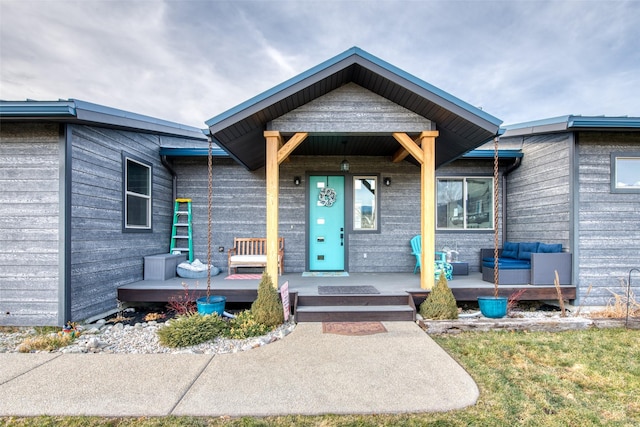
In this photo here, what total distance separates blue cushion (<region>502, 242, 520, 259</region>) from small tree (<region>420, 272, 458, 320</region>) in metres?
2.57

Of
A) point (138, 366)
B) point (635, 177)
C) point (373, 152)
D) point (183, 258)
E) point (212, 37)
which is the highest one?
point (212, 37)

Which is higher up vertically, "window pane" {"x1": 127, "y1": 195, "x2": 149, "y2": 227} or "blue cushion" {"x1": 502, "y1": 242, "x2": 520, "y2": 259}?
"window pane" {"x1": 127, "y1": 195, "x2": 149, "y2": 227}

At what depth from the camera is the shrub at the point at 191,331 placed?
3912mm

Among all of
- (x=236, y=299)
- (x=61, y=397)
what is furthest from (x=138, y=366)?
(x=236, y=299)

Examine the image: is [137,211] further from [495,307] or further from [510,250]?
[510,250]

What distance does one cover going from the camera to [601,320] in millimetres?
4594

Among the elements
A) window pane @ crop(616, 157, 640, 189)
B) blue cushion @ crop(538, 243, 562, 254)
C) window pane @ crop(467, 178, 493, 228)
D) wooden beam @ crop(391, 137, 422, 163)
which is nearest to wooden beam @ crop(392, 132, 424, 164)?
wooden beam @ crop(391, 137, 422, 163)

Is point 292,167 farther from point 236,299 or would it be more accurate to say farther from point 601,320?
point 601,320

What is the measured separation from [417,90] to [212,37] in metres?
9.70

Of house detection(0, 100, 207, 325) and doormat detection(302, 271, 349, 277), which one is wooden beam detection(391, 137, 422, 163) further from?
house detection(0, 100, 207, 325)

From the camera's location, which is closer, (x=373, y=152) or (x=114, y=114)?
(x=114, y=114)

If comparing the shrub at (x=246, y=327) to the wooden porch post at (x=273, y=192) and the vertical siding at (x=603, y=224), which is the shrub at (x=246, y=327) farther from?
the vertical siding at (x=603, y=224)

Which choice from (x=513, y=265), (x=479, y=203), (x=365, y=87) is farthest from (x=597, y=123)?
(x=365, y=87)

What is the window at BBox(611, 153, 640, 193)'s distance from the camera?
548 cm
